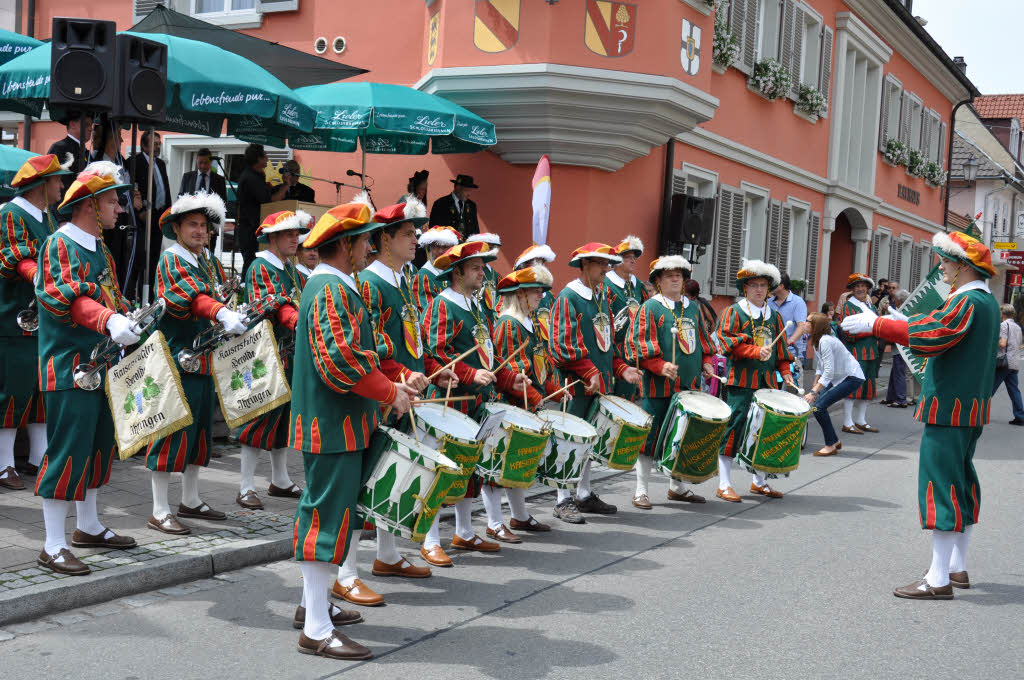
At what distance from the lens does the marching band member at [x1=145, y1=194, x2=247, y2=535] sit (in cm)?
630

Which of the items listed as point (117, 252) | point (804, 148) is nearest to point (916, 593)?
point (117, 252)

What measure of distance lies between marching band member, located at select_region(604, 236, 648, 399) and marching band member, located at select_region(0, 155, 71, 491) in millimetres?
4327

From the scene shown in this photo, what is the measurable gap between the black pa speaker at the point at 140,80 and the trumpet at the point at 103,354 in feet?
9.51

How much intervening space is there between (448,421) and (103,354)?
1.97 meters

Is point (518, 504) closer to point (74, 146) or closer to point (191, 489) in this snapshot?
point (191, 489)

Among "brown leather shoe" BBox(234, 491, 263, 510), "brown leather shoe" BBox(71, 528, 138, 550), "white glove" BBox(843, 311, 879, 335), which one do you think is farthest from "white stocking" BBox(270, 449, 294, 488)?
"white glove" BBox(843, 311, 879, 335)

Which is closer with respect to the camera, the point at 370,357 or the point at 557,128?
the point at 370,357

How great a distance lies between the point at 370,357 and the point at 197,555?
2.16 meters

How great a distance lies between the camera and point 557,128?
1319 centimetres

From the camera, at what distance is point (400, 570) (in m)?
5.99

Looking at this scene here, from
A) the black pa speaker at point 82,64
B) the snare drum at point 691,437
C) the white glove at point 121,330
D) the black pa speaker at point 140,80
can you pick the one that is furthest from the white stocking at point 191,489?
the snare drum at point 691,437

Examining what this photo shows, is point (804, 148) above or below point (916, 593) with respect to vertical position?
above

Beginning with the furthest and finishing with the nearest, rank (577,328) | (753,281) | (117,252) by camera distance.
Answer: (117,252) < (753,281) < (577,328)

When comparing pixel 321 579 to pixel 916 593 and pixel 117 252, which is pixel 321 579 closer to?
pixel 916 593
